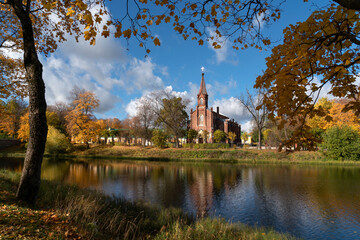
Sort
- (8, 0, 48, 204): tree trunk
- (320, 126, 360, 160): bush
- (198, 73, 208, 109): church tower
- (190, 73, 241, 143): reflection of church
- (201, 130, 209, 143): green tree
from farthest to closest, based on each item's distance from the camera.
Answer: (198, 73, 208, 109): church tower
(190, 73, 241, 143): reflection of church
(201, 130, 209, 143): green tree
(320, 126, 360, 160): bush
(8, 0, 48, 204): tree trunk

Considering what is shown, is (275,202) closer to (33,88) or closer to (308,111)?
(308,111)

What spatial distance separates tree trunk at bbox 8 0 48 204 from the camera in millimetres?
6016

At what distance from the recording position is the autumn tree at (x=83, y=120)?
37.5 meters

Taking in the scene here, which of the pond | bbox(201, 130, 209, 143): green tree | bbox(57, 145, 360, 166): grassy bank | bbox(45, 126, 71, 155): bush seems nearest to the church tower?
bbox(201, 130, 209, 143): green tree

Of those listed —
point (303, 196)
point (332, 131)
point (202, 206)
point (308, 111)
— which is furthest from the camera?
point (332, 131)

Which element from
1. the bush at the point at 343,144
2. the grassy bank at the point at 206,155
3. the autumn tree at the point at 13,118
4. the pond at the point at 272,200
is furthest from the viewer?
the autumn tree at the point at 13,118

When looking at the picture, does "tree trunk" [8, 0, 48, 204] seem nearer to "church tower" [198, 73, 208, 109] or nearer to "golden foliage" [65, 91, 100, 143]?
"golden foliage" [65, 91, 100, 143]

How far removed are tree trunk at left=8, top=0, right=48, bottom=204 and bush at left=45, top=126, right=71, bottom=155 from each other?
35174mm

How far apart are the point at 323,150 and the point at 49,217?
37.7m

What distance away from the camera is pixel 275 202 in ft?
40.7

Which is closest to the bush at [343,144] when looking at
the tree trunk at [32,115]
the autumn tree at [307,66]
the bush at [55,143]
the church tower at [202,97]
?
the church tower at [202,97]

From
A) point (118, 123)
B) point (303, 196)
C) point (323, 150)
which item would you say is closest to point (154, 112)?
point (323, 150)

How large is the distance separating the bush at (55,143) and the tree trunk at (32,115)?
115 ft

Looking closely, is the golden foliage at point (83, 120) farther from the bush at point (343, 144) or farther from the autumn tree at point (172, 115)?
the bush at point (343, 144)
